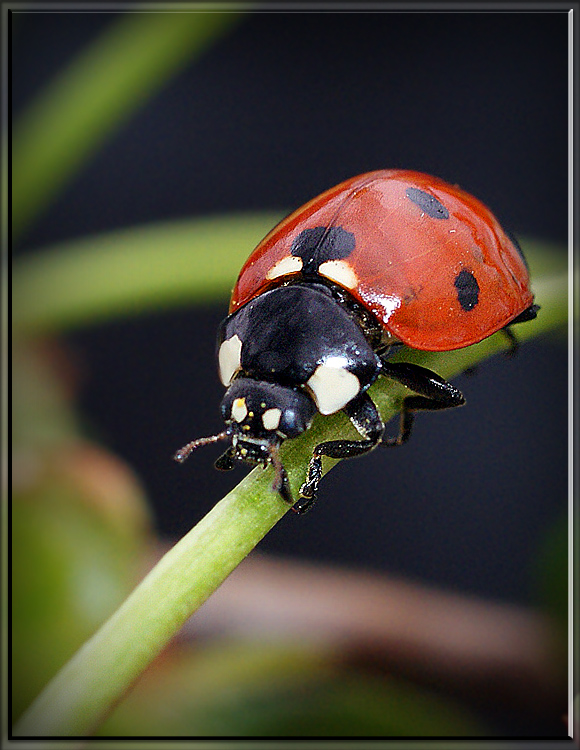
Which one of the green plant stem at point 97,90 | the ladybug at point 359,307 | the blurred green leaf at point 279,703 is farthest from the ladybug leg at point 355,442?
the green plant stem at point 97,90

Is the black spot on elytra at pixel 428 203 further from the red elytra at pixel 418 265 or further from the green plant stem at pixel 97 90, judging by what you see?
the green plant stem at pixel 97 90

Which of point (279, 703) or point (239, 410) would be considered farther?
point (279, 703)

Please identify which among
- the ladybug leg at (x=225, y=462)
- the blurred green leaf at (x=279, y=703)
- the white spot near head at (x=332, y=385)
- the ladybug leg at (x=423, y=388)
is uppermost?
the ladybug leg at (x=423, y=388)

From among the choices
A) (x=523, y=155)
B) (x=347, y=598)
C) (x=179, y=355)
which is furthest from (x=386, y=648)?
(x=523, y=155)

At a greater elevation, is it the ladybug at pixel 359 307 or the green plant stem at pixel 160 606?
the ladybug at pixel 359 307

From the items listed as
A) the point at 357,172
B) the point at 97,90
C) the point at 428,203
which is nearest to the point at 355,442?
the point at 428,203

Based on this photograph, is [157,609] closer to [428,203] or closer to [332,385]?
[332,385]

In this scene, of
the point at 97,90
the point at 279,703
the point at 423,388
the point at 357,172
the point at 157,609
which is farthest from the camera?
the point at 357,172
